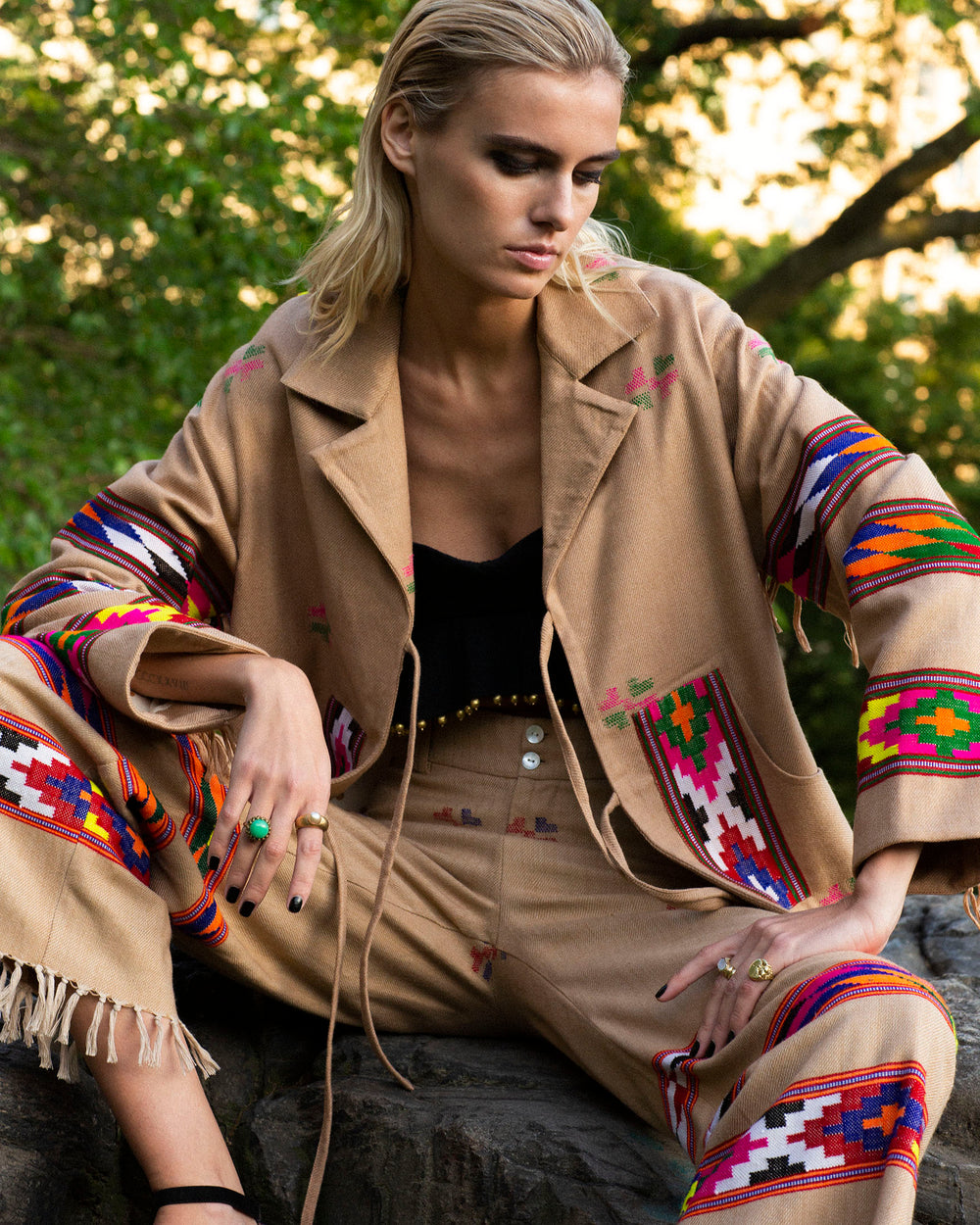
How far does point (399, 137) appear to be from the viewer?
248 cm

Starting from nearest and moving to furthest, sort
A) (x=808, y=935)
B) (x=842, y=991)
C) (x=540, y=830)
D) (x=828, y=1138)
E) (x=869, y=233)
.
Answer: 1. (x=828, y=1138)
2. (x=842, y=991)
3. (x=808, y=935)
4. (x=540, y=830)
5. (x=869, y=233)

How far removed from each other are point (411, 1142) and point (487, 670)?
0.76 metres

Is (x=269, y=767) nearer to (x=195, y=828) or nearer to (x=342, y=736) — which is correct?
(x=195, y=828)

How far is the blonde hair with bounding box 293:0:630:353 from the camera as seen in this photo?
2.21m

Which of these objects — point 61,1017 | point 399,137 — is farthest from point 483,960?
point 399,137

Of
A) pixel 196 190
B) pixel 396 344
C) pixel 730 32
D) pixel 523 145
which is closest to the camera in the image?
pixel 523 145

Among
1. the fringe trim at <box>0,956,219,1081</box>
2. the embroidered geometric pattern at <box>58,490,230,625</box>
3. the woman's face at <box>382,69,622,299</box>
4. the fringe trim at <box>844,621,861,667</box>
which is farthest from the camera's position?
the embroidered geometric pattern at <box>58,490,230,625</box>

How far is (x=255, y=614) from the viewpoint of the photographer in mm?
2561

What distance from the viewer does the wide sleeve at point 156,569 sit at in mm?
2016

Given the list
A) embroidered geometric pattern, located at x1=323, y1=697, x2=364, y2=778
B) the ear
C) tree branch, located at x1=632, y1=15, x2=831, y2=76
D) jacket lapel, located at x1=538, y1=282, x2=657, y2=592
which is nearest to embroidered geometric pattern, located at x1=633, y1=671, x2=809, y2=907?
jacket lapel, located at x1=538, y1=282, x2=657, y2=592

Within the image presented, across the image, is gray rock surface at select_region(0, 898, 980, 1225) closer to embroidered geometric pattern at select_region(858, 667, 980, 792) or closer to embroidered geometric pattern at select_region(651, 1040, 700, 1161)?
embroidered geometric pattern at select_region(651, 1040, 700, 1161)

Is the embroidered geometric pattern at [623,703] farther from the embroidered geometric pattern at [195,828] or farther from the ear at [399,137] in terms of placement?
the ear at [399,137]

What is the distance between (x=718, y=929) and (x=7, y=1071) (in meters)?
1.11

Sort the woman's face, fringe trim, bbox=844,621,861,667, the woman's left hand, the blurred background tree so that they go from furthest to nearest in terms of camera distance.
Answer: the blurred background tree, the woman's face, fringe trim, bbox=844,621,861,667, the woman's left hand
